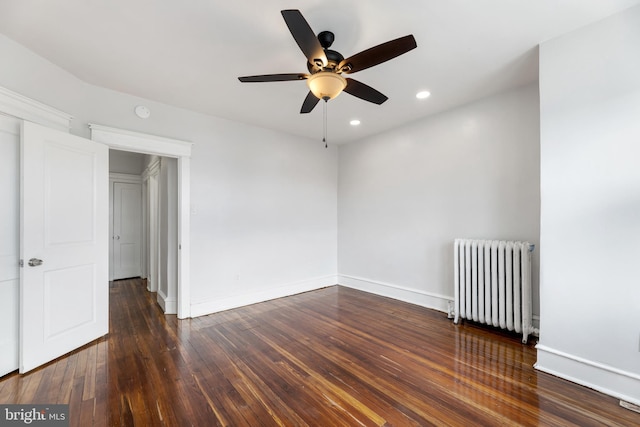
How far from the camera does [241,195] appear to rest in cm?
423

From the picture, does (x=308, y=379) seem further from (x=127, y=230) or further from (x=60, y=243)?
(x=127, y=230)

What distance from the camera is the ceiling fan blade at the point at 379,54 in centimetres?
170

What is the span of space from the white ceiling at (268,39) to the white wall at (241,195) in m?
0.28

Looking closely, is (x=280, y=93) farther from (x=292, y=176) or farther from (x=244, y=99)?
(x=292, y=176)

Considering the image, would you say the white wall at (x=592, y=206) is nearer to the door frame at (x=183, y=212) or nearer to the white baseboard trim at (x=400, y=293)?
the white baseboard trim at (x=400, y=293)

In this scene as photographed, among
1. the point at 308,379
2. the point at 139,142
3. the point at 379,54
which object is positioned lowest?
the point at 308,379

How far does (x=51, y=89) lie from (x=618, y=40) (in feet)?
15.9

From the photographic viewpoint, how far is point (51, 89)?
266 cm

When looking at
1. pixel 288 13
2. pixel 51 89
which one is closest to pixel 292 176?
pixel 51 89

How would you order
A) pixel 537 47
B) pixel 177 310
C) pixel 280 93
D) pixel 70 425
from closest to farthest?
pixel 70 425
pixel 537 47
pixel 280 93
pixel 177 310

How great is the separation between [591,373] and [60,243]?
186 inches

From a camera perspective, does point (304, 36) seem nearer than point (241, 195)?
Yes

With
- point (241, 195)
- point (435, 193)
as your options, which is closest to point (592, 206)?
point (435, 193)

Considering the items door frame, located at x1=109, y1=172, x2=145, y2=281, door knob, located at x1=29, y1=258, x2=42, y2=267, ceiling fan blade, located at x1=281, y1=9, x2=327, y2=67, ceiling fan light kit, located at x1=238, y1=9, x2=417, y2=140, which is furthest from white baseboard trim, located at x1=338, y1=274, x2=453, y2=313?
door frame, located at x1=109, y1=172, x2=145, y2=281
